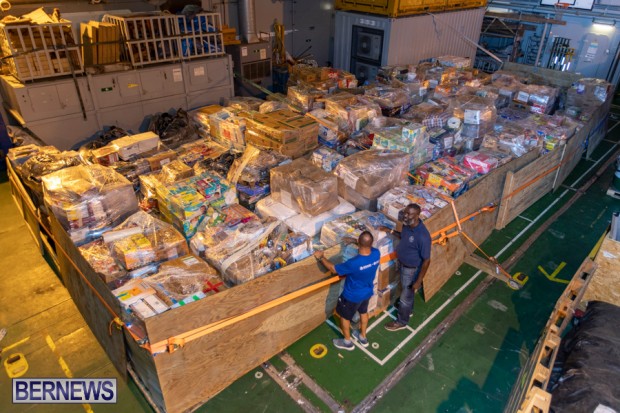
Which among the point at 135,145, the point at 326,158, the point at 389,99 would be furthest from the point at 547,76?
the point at 135,145

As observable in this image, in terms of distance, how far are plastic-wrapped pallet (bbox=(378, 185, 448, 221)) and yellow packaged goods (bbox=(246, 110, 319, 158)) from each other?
7.06 feet

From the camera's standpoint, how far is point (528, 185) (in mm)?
8148

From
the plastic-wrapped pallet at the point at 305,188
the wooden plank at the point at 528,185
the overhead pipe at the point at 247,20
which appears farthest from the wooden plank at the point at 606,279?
the overhead pipe at the point at 247,20

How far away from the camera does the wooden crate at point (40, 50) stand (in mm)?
7820

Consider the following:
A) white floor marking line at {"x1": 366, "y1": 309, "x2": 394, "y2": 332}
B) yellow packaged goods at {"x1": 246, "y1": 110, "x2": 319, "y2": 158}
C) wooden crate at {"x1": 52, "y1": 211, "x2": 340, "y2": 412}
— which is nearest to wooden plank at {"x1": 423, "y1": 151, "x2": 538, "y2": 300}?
white floor marking line at {"x1": 366, "y1": 309, "x2": 394, "y2": 332}

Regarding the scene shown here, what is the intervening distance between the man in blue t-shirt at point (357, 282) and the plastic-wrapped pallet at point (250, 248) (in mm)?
595

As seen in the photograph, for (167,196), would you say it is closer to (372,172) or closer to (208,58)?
(372,172)

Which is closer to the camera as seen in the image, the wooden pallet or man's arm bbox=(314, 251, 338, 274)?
the wooden pallet

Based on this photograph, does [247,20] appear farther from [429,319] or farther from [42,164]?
[429,319]

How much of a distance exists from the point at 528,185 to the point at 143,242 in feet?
22.8

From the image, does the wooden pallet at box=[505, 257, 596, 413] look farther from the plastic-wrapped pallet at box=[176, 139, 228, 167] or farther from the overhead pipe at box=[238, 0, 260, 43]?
the overhead pipe at box=[238, 0, 260, 43]

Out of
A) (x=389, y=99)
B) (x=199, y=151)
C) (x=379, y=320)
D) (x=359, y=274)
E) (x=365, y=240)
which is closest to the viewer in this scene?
(x=365, y=240)

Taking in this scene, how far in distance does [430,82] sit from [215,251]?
8151mm

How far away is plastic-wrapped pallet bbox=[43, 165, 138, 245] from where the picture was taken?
593 centimetres
